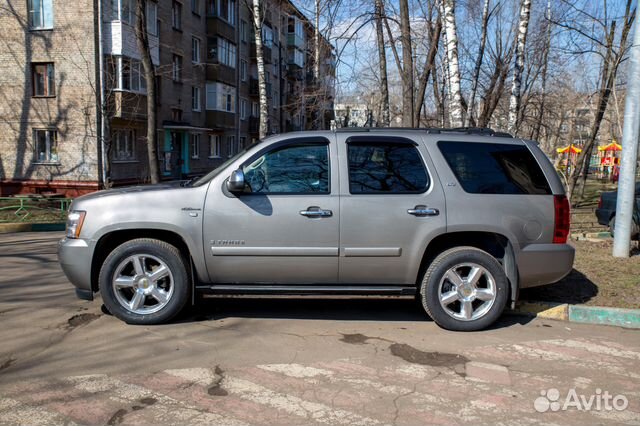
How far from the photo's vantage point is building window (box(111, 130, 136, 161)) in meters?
24.2

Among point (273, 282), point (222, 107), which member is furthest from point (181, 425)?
point (222, 107)

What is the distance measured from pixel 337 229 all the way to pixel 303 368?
142 cm

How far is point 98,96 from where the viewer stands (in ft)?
72.8

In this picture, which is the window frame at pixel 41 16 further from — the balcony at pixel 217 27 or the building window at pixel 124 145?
the balcony at pixel 217 27

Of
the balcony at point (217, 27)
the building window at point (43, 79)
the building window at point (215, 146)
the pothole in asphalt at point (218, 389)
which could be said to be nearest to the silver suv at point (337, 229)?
the pothole in asphalt at point (218, 389)

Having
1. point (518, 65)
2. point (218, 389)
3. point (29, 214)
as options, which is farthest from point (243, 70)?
point (218, 389)

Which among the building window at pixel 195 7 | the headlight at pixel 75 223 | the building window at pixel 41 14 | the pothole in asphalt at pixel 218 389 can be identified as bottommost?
the pothole in asphalt at pixel 218 389

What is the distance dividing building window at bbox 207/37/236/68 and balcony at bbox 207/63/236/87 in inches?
15.8

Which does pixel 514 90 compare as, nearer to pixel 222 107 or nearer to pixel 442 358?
pixel 442 358

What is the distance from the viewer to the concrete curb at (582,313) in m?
5.63

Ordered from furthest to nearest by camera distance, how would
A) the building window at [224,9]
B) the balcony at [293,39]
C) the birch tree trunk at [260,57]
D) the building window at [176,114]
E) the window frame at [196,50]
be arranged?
the balcony at [293,39], the building window at [224,9], the window frame at [196,50], the building window at [176,114], the birch tree trunk at [260,57]

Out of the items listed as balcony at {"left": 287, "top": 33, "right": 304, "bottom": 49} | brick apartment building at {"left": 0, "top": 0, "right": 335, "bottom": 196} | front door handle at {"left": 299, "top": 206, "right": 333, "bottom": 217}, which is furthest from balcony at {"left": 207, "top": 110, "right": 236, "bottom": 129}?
front door handle at {"left": 299, "top": 206, "right": 333, "bottom": 217}

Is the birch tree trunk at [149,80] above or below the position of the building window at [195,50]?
below

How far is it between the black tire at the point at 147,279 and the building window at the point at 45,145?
67.2 feet
